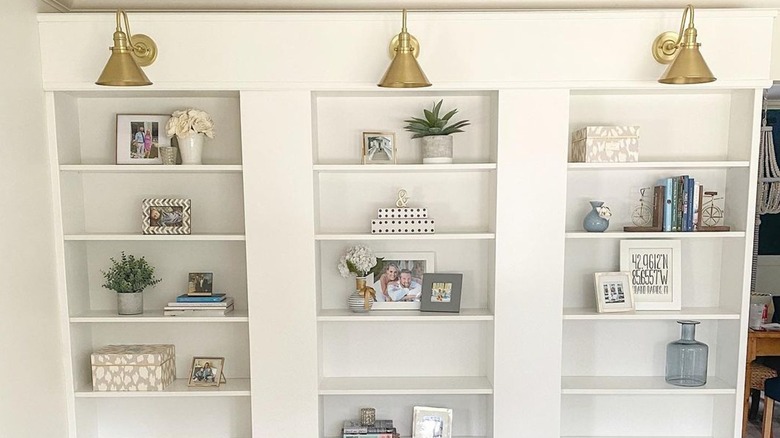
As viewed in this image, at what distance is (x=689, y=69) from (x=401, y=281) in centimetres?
141

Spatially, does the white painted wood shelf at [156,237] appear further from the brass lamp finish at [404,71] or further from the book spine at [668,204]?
the book spine at [668,204]

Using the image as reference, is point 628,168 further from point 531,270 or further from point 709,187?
point 531,270

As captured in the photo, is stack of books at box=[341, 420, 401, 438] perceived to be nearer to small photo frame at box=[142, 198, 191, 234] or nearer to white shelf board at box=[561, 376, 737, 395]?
white shelf board at box=[561, 376, 737, 395]

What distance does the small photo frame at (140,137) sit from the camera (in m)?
2.50

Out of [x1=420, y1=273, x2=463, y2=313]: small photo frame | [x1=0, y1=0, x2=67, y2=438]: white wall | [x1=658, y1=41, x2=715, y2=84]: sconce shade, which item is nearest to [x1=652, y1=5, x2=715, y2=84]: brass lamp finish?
[x1=658, y1=41, x2=715, y2=84]: sconce shade

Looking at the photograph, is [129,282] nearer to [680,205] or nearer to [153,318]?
[153,318]

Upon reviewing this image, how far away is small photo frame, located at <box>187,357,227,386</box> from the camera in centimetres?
256

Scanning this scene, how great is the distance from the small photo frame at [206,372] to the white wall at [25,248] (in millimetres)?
539

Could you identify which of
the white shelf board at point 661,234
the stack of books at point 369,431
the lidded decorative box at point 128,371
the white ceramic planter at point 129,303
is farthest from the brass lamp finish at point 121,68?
the white shelf board at point 661,234

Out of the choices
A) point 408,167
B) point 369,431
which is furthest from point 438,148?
point 369,431

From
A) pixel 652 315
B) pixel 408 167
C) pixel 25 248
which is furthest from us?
pixel 652 315

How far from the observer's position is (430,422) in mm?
2613

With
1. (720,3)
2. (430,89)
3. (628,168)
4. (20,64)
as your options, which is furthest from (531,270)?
(20,64)

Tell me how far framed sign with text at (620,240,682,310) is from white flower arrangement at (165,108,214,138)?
1886 millimetres
